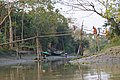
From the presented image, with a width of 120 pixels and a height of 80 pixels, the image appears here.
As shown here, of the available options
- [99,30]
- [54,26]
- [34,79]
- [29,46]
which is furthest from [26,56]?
[34,79]

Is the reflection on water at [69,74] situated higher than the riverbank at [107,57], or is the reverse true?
the riverbank at [107,57]

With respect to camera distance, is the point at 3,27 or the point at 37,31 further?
the point at 37,31

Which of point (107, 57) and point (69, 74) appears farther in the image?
point (107, 57)

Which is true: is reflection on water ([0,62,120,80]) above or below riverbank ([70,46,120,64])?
below

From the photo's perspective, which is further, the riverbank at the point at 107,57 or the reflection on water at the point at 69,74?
the riverbank at the point at 107,57

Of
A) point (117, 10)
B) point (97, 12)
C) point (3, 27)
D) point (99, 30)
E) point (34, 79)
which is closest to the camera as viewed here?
point (97, 12)

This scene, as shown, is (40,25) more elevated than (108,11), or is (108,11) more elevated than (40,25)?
(40,25)

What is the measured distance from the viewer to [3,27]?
43.2m

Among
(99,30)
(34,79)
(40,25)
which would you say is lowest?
(34,79)

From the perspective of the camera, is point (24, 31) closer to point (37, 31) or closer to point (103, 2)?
point (37, 31)

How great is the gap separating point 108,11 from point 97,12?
2.89 feet

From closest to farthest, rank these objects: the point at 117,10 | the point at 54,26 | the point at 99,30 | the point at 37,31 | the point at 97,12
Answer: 1. the point at 97,12
2. the point at 117,10
3. the point at 99,30
4. the point at 37,31
5. the point at 54,26

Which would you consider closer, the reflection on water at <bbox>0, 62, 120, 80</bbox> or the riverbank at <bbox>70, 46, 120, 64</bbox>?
the reflection on water at <bbox>0, 62, 120, 80</bbox>

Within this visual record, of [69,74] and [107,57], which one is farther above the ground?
[107,57]
